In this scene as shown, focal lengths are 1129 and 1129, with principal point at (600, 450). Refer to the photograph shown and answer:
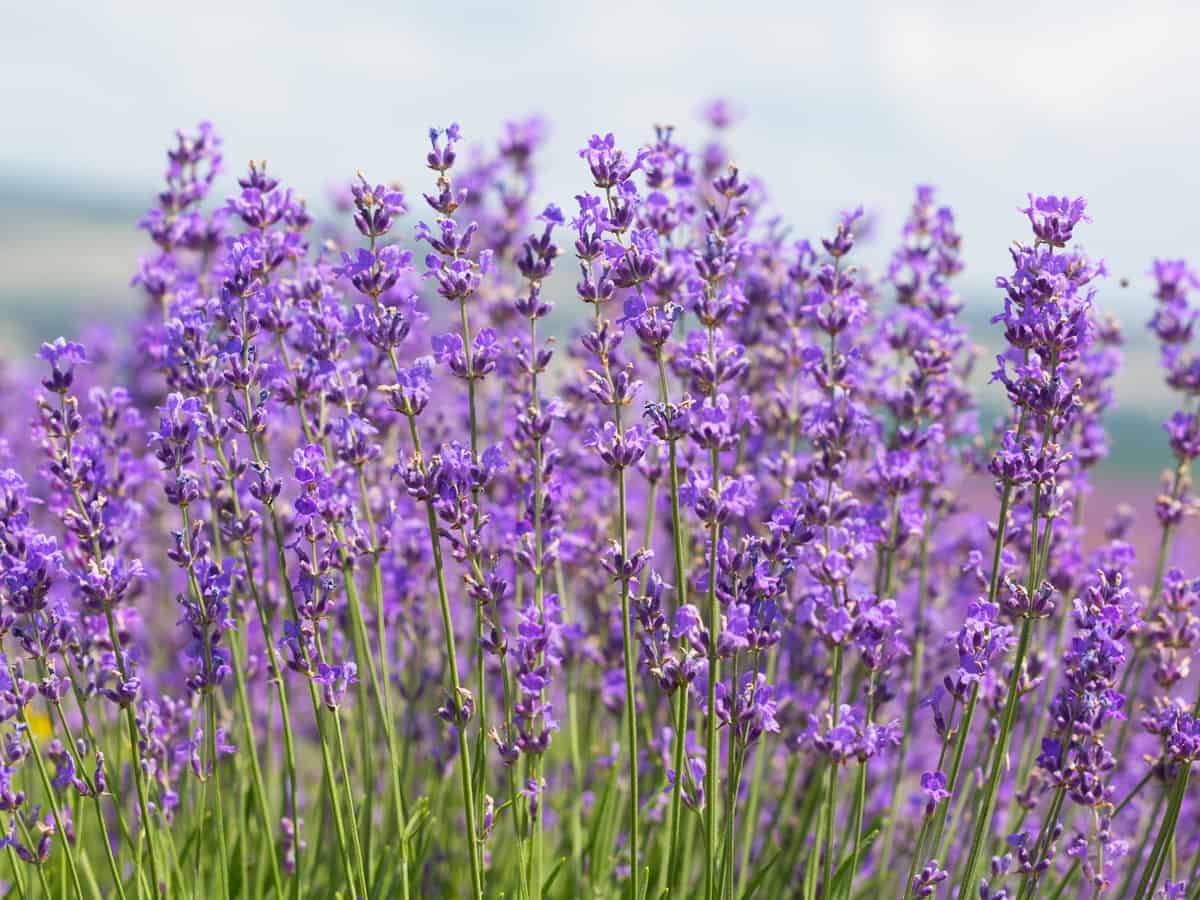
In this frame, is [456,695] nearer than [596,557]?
Yes

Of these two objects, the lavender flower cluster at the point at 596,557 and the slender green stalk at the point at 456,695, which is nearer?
the slender green stalk at the point at 456,695

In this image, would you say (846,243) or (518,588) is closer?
→ (846,243)

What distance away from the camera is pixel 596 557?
448 centimetres

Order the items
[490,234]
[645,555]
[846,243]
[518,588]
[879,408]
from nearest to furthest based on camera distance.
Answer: [645,555], [846,243], [518,588], [879,408], [490,234]

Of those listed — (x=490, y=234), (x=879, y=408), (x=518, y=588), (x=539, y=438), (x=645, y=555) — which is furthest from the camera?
(x=490, y=234)

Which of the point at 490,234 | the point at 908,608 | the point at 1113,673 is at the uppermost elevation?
the point at 490,234

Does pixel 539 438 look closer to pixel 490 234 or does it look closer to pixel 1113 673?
pixel 1113 673

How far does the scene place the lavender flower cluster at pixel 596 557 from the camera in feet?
9.33

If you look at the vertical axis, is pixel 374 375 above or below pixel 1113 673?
above

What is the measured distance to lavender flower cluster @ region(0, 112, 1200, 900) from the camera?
2844mm

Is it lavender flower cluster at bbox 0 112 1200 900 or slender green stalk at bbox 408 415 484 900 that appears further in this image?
lavender flower cluster at bbox 0 112 1200 900

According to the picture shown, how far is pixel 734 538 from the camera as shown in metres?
4.71

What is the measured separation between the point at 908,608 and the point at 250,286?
Result: 12.7 ft

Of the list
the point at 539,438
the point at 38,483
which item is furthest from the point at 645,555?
the point at 38,483
